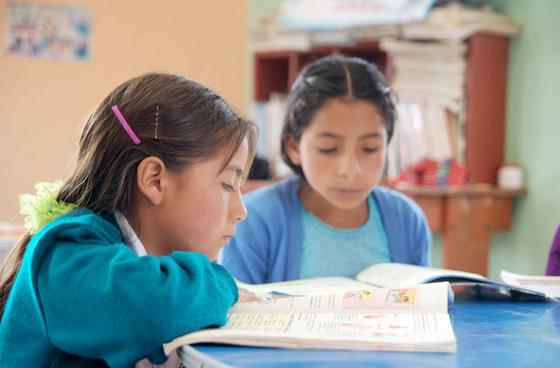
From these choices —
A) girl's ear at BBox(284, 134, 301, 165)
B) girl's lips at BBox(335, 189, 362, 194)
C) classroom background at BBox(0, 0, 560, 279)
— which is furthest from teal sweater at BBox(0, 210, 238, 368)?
classroom background at BBox(0, 0, 560, 279)

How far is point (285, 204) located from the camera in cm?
152

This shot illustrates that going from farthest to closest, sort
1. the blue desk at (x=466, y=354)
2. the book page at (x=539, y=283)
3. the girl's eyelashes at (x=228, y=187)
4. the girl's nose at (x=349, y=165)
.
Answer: the girl's nose at (x=349, y=165) < the book page at (x=539, y=283) < the girl's eyelashes at (x=228, y=187) < the blue desk at (x=466, y=354)

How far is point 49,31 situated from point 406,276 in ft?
5.40

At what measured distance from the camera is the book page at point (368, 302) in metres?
0.87

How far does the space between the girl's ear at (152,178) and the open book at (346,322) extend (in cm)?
19

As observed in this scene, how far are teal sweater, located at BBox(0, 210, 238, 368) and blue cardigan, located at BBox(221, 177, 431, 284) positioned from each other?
0.60 metres

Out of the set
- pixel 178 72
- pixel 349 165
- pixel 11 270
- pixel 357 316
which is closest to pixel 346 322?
pixel 357 316

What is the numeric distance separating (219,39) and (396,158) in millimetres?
940

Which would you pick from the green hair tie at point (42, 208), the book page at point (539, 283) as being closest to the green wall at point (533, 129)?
the book page at point (539, 283)

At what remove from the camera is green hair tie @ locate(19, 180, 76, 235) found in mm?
917

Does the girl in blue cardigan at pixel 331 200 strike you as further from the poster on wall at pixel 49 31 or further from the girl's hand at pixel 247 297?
the poster on wall at pixel 49 31

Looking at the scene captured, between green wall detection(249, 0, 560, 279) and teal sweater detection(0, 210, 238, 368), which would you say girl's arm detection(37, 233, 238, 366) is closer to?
teal sweater detection(0, 210, 238, 368)

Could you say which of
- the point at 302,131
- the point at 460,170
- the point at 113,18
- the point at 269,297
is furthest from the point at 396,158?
the point at 269,297

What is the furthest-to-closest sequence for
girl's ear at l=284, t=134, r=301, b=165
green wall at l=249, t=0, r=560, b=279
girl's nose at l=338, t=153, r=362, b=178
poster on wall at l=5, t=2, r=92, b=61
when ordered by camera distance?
green wall at l=249, t=0, r=560, b=279 → poster on wall at l=5, t=2, r=92, b=61 → girl's ear at l=284, t=134, r=301, b=165 → girl's nose at l=338, t=153, r=362, b=178
